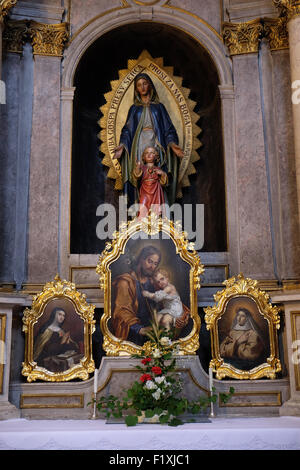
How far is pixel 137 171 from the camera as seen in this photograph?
8.55 metres

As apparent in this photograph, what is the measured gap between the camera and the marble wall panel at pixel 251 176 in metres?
8.16

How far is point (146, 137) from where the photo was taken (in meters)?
8.97

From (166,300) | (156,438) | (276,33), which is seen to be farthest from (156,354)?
(276,33)

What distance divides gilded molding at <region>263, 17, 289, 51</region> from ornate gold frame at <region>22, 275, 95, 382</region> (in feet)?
14.8

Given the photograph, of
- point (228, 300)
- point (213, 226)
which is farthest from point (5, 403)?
point (213, 226)

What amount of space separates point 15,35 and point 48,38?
0.46 meters

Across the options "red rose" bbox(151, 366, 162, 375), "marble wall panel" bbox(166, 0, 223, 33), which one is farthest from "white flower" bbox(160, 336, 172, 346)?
"marble wall panel" bbox(166, 0, 223, 33)

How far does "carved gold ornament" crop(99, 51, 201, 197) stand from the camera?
939cm

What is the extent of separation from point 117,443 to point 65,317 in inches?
87.1

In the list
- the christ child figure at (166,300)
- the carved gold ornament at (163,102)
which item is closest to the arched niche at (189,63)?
the carved gold ornament at (163,102)

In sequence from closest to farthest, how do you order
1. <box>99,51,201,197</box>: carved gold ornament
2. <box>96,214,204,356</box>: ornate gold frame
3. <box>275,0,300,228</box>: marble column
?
<box>96,214,204,356</box>: ornate gold frame, <box>275,0,300,228</box>: marble column, <box>99,51,201,197</box>: carved gold ornament

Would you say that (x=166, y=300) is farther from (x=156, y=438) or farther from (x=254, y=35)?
(x=254, y=35)

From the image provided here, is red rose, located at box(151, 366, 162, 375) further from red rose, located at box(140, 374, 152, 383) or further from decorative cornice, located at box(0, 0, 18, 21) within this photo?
decorative cornice, located at box(0, 0, 18, 21)
